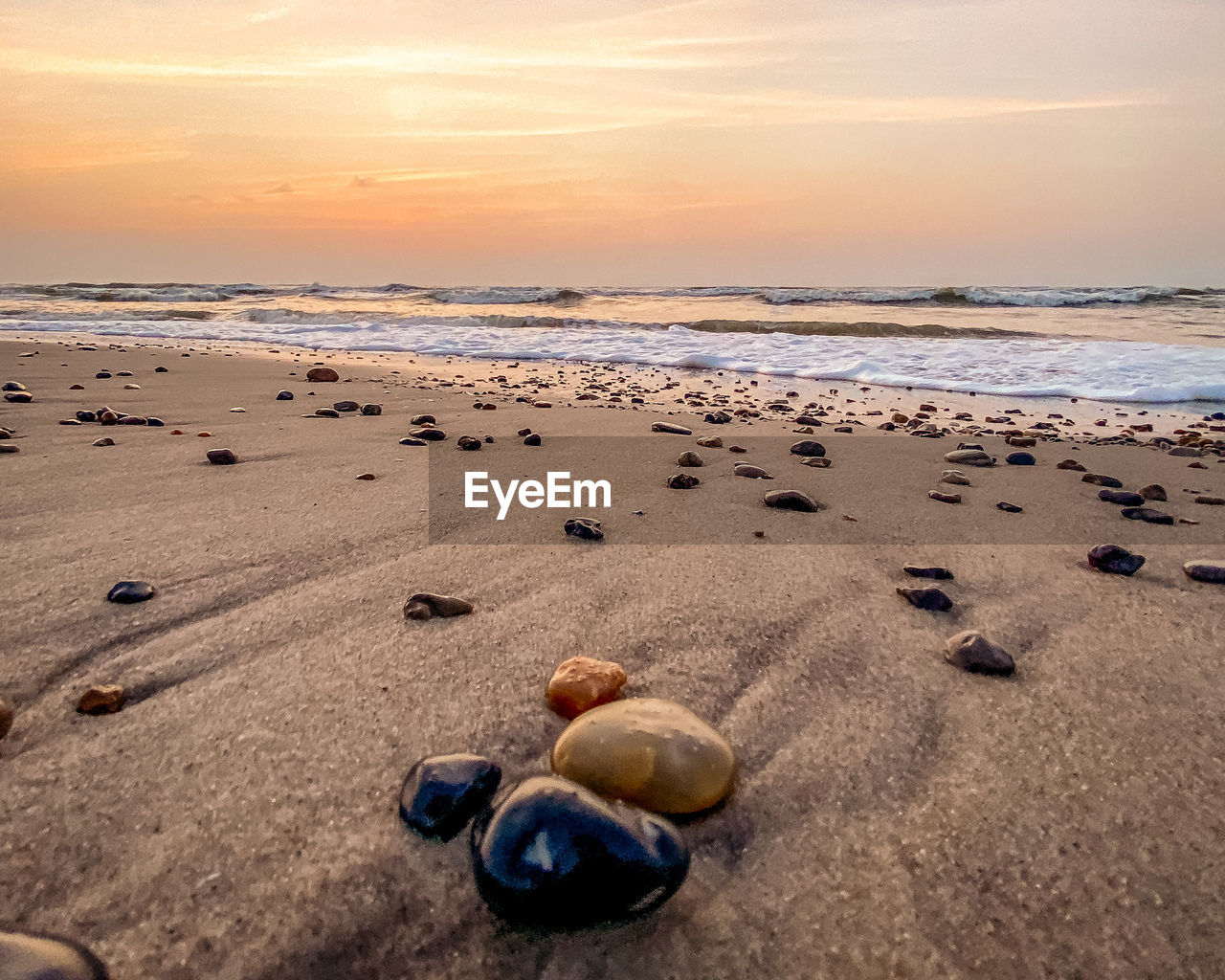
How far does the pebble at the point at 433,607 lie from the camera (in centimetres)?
158

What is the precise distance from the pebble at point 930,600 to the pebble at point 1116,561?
1.91 ft

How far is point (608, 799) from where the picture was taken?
38.1 inches

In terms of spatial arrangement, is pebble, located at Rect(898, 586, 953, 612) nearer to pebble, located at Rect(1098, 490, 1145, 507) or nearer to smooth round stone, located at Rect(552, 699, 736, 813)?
smooth round stone, located at Rect(552, 699, 736, 813)

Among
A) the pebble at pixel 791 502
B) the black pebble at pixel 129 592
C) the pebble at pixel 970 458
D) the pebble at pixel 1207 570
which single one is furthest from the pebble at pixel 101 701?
the pebble at pixel 970 458

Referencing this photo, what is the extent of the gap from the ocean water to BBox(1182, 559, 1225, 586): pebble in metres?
5.01

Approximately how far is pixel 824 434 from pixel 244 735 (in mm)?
3753

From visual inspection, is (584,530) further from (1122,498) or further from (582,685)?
(1122,498)

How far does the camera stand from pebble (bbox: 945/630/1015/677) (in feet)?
4.67

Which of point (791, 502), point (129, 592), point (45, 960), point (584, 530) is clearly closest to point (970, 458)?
point (791, 502)

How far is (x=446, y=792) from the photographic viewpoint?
0.97m

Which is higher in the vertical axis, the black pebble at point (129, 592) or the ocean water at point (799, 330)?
the ocean water at point (799, 330)

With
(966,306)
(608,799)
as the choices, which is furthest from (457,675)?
(966,306)

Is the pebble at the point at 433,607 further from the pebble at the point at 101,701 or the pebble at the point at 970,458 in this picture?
the pebble at the point at 970,458

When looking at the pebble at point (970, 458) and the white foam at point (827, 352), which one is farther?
the white foam at point (827, 352)
